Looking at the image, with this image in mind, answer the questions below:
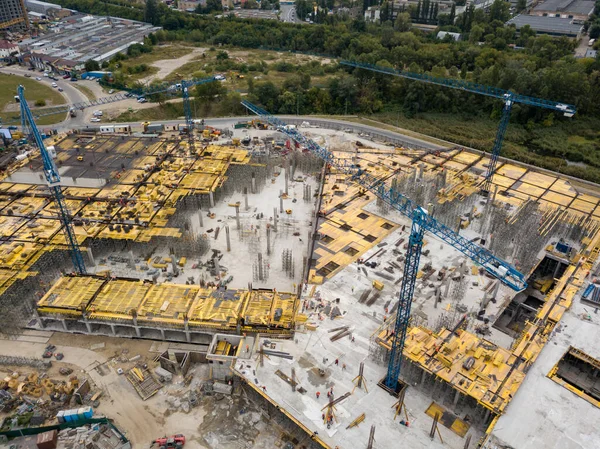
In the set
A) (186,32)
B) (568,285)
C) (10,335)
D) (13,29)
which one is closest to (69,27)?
(13,29)

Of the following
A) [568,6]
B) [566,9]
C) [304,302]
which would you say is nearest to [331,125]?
[304,302]

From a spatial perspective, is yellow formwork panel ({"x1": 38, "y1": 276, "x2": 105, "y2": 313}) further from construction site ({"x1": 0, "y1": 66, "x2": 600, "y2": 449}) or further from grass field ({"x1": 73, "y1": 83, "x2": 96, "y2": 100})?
grass field ({"x1": 73, "y1": 83, "x2": 96, "y2": 100})

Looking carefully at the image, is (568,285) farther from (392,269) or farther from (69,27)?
(69,27)

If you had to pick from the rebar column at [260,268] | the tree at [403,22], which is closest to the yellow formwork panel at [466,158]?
the rebar column at [260,268]

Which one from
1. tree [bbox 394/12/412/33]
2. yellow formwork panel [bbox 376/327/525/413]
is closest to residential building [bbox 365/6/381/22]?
tree [bbox 394/12/412/33]

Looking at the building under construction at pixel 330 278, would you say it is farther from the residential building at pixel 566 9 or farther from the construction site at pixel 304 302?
the residential building at pixel 566 9
